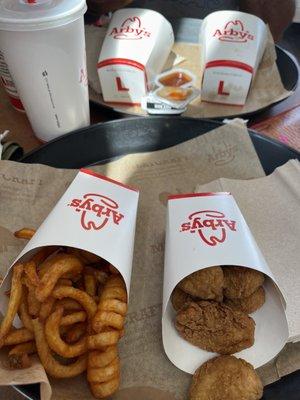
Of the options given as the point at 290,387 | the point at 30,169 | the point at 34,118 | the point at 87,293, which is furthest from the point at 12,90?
the point at 290,387

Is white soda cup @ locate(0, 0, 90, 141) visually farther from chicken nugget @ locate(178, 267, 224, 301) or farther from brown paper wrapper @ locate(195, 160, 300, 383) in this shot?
chicken nugget @ locate(178, 267, 224, 301)

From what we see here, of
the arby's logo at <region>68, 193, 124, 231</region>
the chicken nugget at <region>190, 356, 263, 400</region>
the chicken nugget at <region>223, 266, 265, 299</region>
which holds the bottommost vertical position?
the chicken nugget at <region>190, 356, 263, 400</region>

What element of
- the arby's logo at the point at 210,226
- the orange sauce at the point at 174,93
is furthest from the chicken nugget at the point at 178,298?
the orange sauce at the point at 174,93

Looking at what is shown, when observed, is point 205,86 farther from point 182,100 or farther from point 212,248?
point 212,248

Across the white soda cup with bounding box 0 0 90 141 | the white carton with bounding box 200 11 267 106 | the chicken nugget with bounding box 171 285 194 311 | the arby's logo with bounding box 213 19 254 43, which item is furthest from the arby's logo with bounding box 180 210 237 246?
the arby's logo with bounding box 213 19 254 43

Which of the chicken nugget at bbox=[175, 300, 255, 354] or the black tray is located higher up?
the black tray

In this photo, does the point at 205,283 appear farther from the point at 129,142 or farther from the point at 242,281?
the point at 129,142
